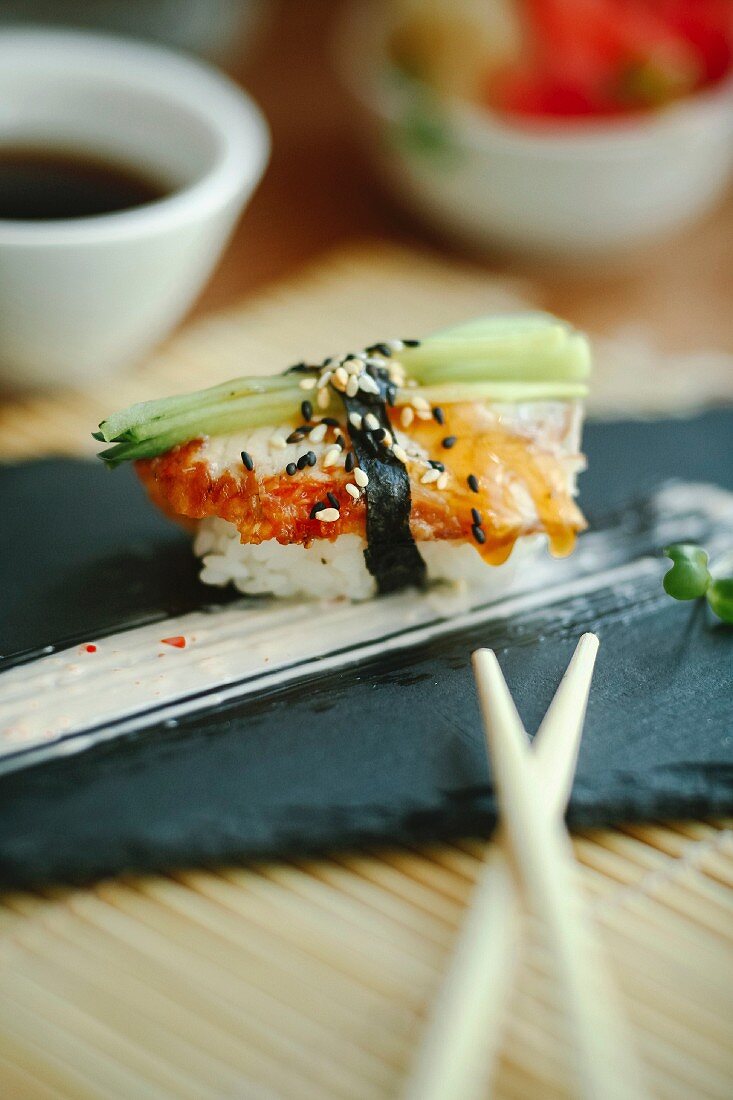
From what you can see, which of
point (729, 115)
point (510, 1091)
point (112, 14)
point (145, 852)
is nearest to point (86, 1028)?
point (145, 852)

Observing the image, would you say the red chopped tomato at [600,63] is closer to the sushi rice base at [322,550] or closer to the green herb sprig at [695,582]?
the sushi rice base at [322,550]

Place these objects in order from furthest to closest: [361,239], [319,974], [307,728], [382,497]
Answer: [361,239] < [382,497] < [307,728] < [319,974]

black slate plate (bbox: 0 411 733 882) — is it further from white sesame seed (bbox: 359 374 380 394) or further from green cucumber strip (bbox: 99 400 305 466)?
white sesame seed (bbox: 359 374 380 394)

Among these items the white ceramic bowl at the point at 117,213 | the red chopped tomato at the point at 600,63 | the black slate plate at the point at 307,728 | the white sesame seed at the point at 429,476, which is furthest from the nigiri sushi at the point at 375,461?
the red chopped tomato at the point at 600,63

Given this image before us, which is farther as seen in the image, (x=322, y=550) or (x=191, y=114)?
(x=191, y=114)

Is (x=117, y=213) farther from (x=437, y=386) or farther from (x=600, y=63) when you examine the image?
(x=600, y=63)

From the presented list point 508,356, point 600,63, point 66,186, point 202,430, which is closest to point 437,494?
point 508,356
